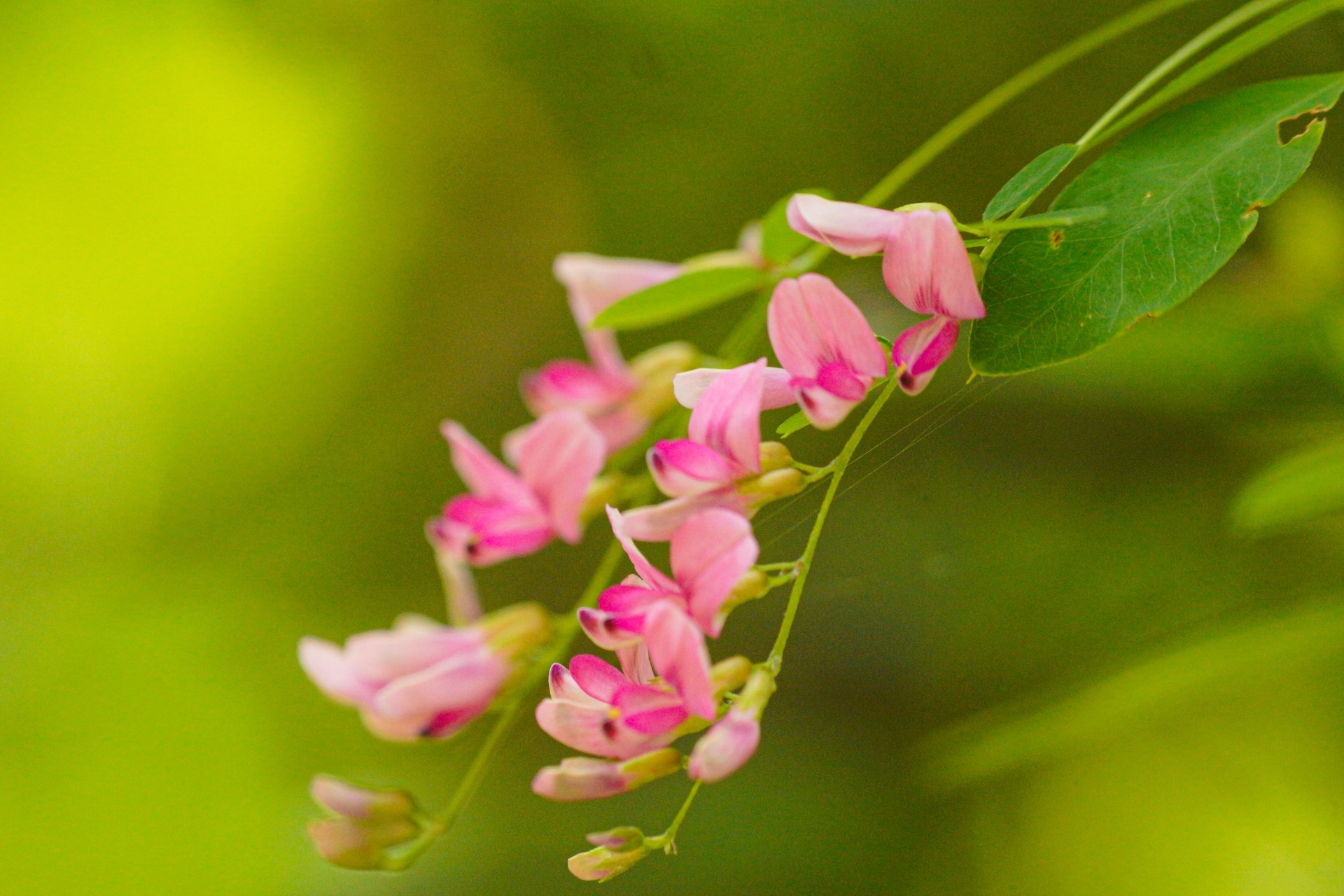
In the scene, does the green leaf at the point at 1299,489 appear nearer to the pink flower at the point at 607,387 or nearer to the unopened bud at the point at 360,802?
the pink flower at the point at 607,387

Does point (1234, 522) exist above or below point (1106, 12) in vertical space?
below

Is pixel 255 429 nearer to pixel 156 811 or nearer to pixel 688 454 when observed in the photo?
pixel 156 811

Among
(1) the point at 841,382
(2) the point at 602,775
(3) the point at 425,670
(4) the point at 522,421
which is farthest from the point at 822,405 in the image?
(4) the point at 522,421

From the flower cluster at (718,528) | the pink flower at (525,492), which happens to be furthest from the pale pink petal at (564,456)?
the flower cluster at (718,528)

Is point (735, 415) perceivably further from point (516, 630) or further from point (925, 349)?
point (516, 630)

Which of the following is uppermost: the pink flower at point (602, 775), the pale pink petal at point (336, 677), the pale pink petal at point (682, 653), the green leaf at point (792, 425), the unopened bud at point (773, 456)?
the green leaf at point (792, 425)

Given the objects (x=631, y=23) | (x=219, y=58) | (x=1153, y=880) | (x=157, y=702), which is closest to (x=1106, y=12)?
(x=631, y=23)
